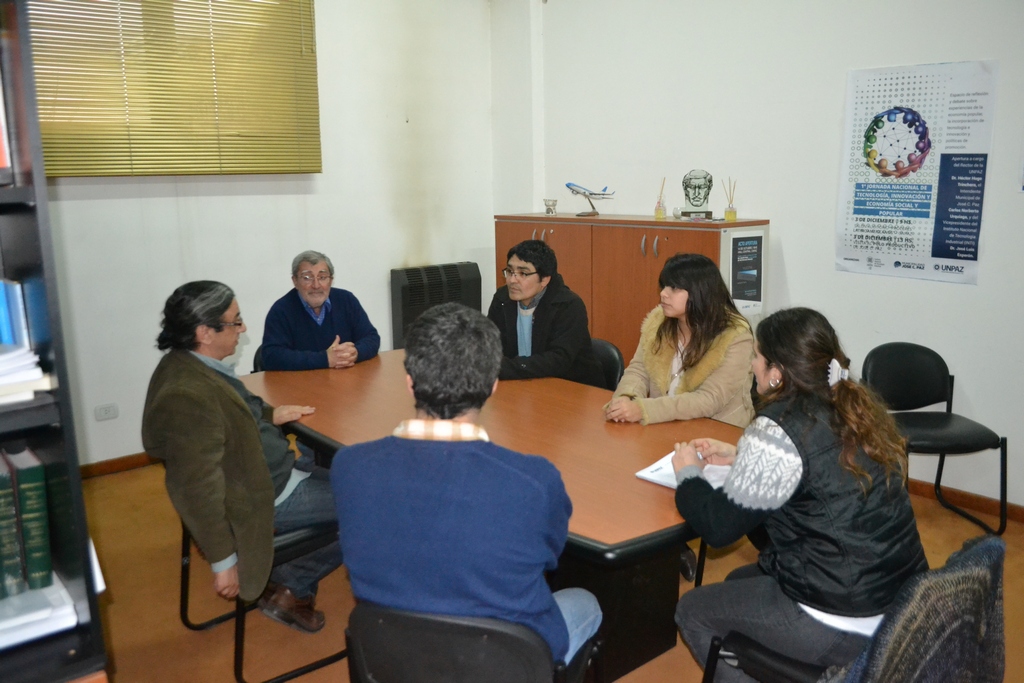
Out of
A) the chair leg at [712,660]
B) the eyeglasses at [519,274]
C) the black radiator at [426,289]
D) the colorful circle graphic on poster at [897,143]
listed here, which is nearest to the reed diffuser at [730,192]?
the colorful circle graphic on poster at [897,143]

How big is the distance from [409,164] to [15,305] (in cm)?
415

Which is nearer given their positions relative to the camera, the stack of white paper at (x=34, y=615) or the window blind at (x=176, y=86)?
the stack of white paper at (x=34, y=615)

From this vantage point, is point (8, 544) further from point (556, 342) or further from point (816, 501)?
point (556, 342)

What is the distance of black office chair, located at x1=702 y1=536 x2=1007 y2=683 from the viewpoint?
1.39m

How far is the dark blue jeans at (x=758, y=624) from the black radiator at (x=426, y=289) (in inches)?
138

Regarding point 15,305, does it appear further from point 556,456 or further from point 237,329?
point 556,456

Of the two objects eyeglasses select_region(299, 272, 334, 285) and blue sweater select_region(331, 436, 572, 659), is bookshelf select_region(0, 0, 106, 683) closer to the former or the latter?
blue sweater select_region(331, 436, 572, 659)

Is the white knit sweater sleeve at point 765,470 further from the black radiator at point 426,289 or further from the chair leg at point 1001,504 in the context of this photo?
the black radiator at point 426,289

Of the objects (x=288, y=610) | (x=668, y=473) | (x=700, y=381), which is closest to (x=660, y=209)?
(x=700, y=381)

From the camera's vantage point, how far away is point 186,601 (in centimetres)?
286

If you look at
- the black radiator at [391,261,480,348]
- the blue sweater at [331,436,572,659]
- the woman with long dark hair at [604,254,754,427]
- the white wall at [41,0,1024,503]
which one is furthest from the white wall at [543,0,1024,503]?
the blue sweater at [331,436,572,659]

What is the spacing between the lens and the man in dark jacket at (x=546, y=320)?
129 inches

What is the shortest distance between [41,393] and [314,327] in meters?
2.26

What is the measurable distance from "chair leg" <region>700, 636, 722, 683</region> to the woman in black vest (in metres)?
0.07
